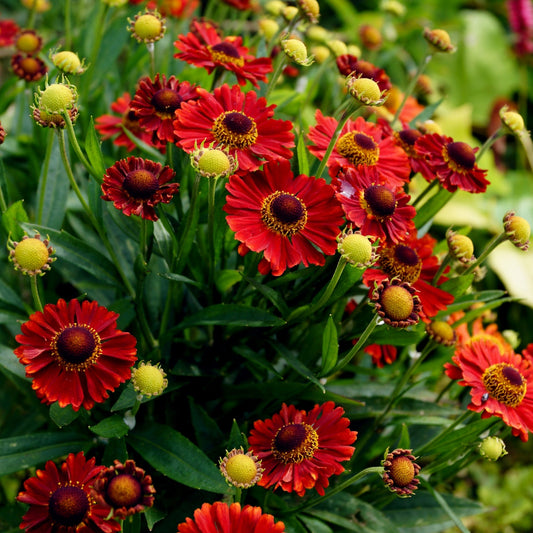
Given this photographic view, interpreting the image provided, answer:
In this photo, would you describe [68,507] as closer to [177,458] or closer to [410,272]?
[177,458]

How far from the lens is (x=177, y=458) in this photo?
855 millimetres

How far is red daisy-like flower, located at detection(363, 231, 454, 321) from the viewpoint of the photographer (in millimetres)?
867

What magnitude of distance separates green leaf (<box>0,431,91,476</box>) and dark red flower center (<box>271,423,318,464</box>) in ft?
0.95

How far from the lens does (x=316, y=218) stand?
33.0 inches

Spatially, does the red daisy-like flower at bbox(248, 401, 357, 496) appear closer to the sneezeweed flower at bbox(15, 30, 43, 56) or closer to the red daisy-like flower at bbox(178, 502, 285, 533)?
the red daisy-like flower at bbox(178, 502, 285, 533)

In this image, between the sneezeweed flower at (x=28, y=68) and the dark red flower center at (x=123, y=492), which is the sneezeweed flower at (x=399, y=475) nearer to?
the dark red flower center at (x=123, y=492)

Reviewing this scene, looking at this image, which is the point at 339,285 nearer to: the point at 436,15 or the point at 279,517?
the point at 279,517

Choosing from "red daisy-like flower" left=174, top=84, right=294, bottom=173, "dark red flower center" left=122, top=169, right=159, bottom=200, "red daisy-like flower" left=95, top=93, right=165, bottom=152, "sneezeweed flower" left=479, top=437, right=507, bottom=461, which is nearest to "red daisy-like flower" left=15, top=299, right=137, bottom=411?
"dark red flower center" left=122, top=169, right=159, bottom=200

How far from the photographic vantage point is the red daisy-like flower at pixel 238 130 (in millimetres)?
831

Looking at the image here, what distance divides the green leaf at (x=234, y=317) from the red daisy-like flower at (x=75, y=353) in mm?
139

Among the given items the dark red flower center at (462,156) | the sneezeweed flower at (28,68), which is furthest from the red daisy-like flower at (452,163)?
the sneezeweed flower at (28,68)

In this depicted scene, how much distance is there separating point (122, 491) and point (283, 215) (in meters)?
0.38

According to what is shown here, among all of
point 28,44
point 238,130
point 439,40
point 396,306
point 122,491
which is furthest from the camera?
point 28,44

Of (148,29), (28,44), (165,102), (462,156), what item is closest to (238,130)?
(165,102)
